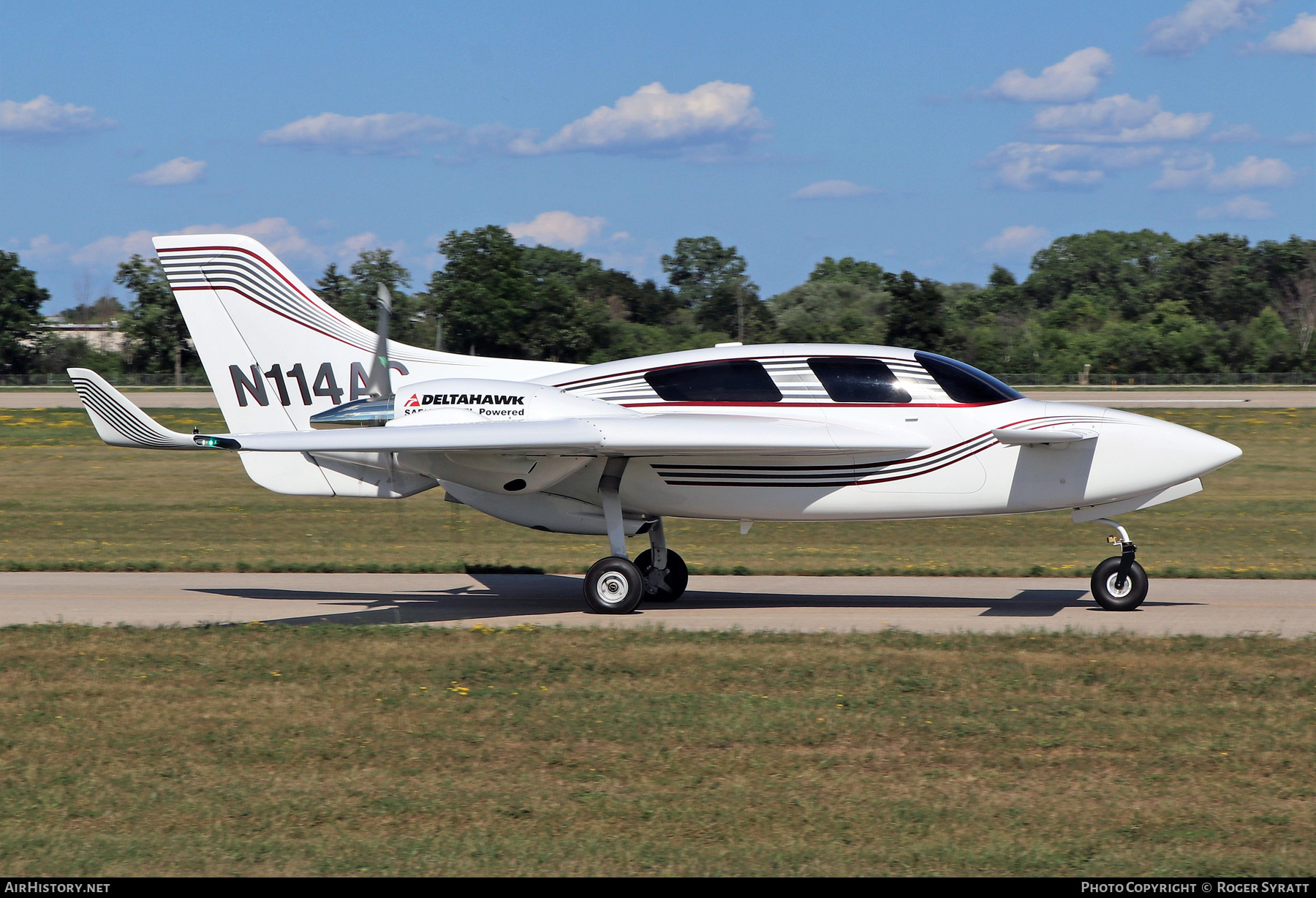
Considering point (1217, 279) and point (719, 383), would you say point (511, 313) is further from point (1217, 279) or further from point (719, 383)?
point (1217, 279)

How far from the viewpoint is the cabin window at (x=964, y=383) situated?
40.7ft

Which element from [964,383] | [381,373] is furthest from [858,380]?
[381,373]

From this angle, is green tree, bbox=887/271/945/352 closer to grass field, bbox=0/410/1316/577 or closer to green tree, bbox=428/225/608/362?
green tree, bbox=428/225/608/362

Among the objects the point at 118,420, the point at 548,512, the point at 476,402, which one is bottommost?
the point at 548,512

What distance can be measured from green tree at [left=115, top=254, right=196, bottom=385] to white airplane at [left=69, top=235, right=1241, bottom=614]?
210 ft

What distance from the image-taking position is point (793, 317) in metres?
93.2

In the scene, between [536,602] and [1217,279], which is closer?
[536,602]

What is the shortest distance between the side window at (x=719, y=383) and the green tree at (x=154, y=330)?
65575 millimetres

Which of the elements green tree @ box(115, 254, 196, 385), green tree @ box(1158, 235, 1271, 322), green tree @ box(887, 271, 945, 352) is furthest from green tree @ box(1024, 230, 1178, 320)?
green tree @ box(115, 254, 196, 385)

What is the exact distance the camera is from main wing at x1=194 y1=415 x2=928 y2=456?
37.8 feet

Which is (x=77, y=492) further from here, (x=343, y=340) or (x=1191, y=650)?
(x=1191, y=650)

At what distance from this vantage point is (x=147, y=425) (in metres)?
12.2

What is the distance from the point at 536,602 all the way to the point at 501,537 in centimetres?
717

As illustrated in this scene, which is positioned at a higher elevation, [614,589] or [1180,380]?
[1180,380]
